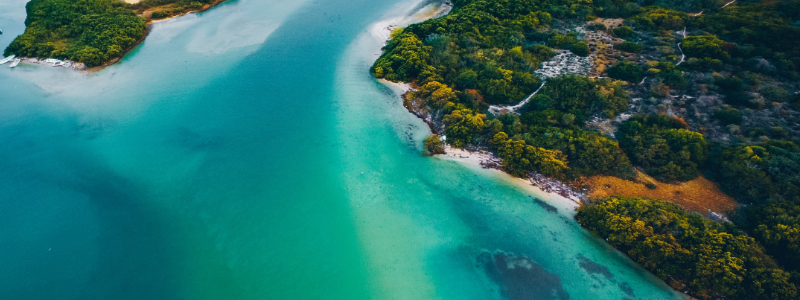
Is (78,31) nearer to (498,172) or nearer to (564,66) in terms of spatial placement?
(498,172)

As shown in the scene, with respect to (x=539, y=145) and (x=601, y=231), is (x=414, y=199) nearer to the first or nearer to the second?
(x=539, y=145)

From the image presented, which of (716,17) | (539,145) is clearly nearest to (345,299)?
(539,145)

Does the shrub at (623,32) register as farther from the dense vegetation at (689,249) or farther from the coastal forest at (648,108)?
the dense vegetation at (689,249)

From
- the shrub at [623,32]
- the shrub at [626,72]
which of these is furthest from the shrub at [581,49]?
the shrub at [623,32]

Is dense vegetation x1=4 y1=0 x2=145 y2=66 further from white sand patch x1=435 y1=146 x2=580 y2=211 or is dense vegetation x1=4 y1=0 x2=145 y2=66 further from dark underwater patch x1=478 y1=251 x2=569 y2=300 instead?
dark underwater patch x1=478 y1=251 x2=569 y2=300

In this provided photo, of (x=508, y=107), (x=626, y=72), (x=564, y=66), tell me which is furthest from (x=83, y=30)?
(x=626, y=72)

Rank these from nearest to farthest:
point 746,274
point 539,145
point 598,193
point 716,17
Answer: point 746,274, point 598,193, point 539,145, point 716,17

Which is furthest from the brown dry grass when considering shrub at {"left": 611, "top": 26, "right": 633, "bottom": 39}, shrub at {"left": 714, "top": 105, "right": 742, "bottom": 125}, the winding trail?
shrub at {"left": 611, "top": 26, "right": 633, "bottom": 39}
